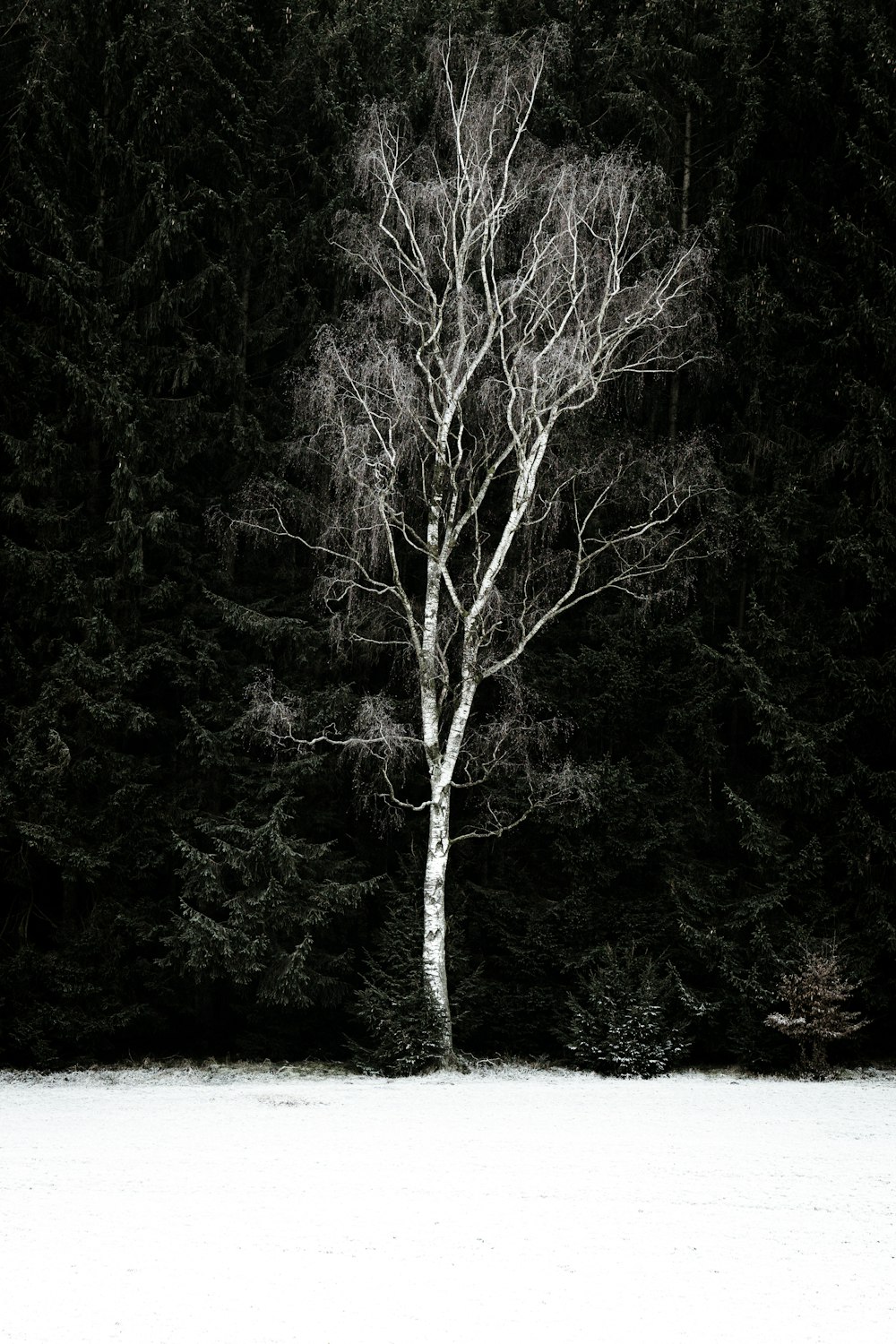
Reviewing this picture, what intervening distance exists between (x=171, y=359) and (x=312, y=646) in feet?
16.2

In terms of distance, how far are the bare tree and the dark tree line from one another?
90 centimetres

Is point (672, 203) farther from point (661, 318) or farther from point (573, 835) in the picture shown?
point (573, 835)

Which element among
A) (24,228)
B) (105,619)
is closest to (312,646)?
(105,619)

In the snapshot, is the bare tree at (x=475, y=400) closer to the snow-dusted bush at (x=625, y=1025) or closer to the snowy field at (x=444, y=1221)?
the snow-dusted bush at (x=625, y=1025)

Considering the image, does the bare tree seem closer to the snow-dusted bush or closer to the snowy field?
the snow-dusted bush

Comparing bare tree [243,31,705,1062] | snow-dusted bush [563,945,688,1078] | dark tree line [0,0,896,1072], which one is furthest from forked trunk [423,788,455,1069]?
snow-dusted bush [563,945,688,1078]

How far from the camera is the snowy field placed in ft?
20.0

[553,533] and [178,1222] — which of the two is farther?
[553,533]

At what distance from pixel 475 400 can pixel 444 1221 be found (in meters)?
12.6

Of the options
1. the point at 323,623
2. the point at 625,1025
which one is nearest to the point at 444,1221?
the point at 625,1025

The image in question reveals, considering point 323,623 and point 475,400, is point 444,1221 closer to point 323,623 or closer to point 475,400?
point 323,623

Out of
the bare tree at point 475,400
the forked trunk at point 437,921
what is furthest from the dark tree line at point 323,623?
the bare tree at point 475,400

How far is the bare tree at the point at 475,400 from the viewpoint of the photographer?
16.3 m

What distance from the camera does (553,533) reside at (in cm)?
1791
